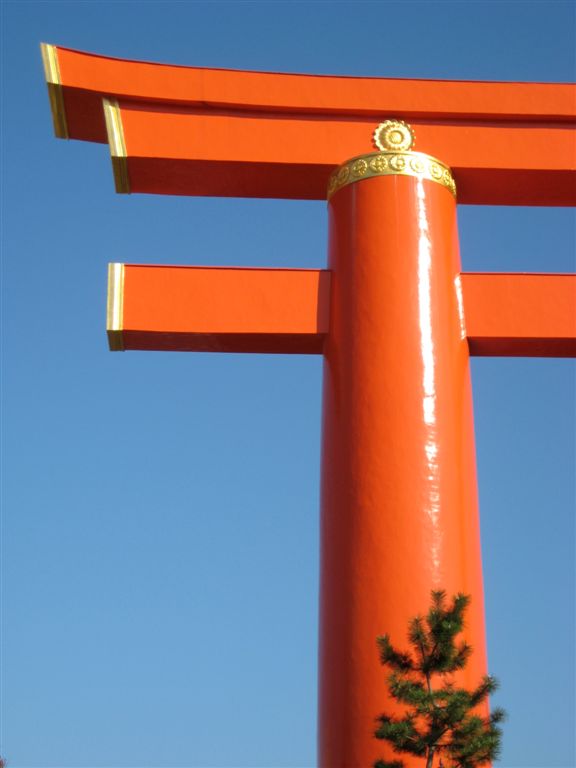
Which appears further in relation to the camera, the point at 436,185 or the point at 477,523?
the point at 436,185

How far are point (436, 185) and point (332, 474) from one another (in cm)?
240

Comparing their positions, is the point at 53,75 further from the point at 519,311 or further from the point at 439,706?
the point at 439,706

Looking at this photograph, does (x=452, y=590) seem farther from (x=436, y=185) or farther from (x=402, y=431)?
(x=436, y=185)

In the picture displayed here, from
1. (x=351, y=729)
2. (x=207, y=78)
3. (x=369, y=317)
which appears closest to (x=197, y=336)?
(x=369, y=317)

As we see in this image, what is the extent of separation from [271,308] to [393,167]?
138 centimetres

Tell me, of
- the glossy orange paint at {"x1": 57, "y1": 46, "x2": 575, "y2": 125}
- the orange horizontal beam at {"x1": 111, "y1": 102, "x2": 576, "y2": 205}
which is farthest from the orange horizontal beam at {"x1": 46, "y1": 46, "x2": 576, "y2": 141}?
the orange horizontal beam at {"x1": 111, "y1": 102, "x2": 576, "y2": 205}

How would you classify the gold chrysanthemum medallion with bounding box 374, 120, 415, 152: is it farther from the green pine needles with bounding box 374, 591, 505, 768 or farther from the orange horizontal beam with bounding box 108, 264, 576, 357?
the green pine needles with bounding box 374, 591, 505, 768

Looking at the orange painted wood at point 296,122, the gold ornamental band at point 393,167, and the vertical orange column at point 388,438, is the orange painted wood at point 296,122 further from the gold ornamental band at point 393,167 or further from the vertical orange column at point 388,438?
the vertical orange column at point 388,438

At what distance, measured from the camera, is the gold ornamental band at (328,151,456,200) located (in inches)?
394

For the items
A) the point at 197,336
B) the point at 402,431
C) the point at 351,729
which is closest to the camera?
the point at 351,729

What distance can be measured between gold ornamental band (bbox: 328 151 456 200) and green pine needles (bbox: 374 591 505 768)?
4.00 m

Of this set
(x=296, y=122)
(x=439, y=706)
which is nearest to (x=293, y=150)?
(x=296, y=122)

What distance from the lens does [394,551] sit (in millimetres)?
8742

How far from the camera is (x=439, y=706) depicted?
22.2 ft
